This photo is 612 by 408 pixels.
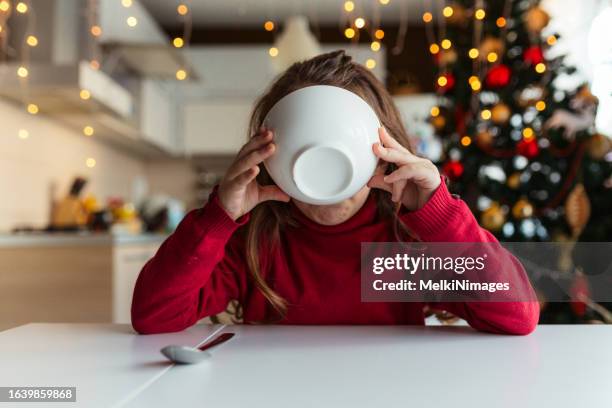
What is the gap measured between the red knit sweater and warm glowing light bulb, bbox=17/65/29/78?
1.70 m

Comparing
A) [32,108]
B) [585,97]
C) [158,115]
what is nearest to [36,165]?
[32,108]

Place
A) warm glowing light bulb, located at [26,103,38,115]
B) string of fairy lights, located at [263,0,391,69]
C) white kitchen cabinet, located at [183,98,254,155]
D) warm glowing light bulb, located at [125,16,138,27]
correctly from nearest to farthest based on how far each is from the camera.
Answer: warm glowing light bulb, located at [26,103,38,115] < warm glowing light bulb, located at [125,16,138,27] < string of fairy lights, located at [263,0,391,69] < white kitchen cabinet, located at [183,98,254,155]

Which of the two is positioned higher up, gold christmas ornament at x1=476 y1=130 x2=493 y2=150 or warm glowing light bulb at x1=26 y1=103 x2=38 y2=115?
warm glowing light bulb at x1=26 y1=103 x2=38 y2=115

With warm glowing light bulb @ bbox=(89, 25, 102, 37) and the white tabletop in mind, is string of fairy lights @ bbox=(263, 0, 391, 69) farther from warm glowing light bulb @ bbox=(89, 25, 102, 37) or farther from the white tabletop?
the white tabletop

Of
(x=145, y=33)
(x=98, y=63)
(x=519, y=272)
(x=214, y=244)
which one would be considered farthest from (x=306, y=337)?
(x=145, y=33)

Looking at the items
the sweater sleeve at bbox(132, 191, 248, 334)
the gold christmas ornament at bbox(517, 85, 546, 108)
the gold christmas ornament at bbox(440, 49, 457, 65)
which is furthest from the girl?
the gold christmas ornament at bbox(440, 49, 457, 65)

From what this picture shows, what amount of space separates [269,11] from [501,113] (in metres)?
2.52

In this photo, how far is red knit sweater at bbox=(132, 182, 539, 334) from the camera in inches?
27.6

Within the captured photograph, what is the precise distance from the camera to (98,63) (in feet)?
9.21

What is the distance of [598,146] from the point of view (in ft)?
6.61

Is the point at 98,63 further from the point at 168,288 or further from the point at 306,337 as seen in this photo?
the point at 306,337

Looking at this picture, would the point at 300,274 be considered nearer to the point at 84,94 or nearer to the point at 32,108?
the point at 84,94

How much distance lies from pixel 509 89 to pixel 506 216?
0.48m

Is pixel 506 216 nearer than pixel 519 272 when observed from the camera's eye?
No
